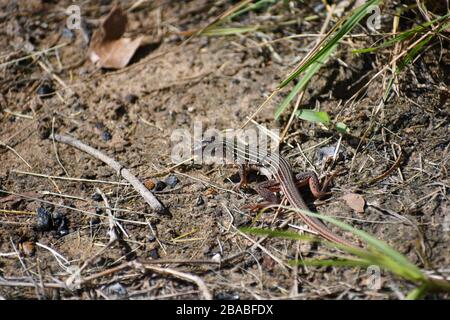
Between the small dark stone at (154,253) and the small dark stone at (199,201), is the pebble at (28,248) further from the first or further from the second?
the small dark stone at (199,201)

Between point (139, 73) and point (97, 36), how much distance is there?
2.20 feet

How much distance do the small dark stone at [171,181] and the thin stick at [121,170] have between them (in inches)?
10.1

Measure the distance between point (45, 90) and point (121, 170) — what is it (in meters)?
1.60

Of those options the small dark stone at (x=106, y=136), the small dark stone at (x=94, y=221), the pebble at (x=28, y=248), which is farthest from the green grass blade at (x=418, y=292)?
the small dark stone at (x=106, y=136)

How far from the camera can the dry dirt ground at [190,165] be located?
374cm

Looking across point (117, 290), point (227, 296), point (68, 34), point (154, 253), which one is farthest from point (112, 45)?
point (227, 296)

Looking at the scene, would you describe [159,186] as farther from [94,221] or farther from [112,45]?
[112,45]

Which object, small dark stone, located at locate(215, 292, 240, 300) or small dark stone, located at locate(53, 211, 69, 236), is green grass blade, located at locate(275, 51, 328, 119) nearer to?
small dark stone, located at locate(215, 292, 240, 300)

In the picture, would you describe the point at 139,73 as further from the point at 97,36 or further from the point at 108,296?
the point at 108,296

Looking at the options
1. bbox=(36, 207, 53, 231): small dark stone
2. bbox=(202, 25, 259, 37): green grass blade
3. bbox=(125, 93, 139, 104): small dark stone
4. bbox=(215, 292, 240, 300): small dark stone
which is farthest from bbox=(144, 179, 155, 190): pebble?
bbox=(202, 25, 259, 37): green grass blade

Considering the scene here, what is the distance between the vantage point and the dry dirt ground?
12.3 feet

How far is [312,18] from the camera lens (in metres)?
5.76

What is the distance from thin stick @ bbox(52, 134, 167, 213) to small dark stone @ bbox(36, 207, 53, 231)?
2.35 ft

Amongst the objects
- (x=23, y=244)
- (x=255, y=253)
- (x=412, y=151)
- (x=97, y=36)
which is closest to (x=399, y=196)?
(x=412, y=151)
